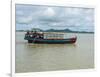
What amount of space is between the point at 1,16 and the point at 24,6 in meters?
0.31

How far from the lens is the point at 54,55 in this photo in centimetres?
226

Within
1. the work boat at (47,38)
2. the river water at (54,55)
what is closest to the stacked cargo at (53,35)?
the work boat at (47,38)

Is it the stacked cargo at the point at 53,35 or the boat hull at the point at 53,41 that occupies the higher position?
the stacked cargo at the point at 53,35

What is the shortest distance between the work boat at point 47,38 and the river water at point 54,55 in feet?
0.15

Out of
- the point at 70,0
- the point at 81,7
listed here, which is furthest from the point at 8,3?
the point at 81,7

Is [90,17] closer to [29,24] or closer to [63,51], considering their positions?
[63,51]

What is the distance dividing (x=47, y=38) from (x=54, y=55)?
0.24 metres

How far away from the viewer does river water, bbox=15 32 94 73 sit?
2.13 metres

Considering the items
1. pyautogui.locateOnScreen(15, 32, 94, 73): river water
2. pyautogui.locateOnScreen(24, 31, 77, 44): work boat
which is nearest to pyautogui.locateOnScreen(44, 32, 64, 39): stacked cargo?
pyautogui.locateOnScreen(24, 31, 77, 44): work boat

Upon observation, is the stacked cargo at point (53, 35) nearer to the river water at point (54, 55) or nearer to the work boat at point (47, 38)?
the work boat at point (47, 38)

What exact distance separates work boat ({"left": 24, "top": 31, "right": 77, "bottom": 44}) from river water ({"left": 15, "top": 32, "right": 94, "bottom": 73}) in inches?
1.8

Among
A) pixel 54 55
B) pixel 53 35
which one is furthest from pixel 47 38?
pixel 54 55

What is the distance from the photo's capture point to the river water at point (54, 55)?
2.13m

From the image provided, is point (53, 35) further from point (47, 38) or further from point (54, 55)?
point (54, 55)
